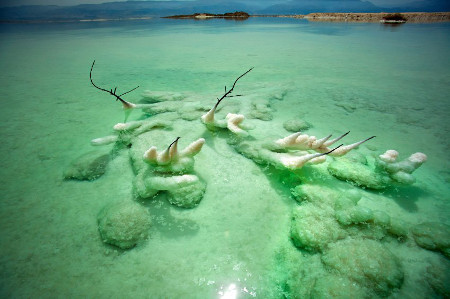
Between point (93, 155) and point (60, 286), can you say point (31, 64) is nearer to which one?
point (93, 155)

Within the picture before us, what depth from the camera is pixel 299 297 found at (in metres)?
1.22

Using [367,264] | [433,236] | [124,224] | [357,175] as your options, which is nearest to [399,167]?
[357,175]

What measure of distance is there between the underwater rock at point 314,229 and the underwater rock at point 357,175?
59 cm

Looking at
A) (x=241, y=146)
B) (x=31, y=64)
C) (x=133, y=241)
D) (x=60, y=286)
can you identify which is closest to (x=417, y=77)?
(x=241, y=146)

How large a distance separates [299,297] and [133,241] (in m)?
1.16

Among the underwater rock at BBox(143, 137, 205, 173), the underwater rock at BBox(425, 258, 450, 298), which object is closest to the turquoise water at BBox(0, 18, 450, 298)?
the underwater rock at BBox(425, 258, 450, 298)

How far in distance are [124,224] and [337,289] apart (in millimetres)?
1473

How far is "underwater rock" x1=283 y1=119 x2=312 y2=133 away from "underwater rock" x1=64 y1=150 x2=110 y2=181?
2.37 meters

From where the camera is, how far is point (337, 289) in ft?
3.91

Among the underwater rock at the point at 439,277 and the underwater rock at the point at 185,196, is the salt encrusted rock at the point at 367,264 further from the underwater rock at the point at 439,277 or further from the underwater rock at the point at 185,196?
the underwater rock at the point at 185,196

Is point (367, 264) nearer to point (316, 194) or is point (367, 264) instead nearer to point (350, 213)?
point (350, 213)

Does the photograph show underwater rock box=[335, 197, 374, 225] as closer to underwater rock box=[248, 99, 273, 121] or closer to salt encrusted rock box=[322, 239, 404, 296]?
salt encrusted rock box=[322, 239, 404, 296]

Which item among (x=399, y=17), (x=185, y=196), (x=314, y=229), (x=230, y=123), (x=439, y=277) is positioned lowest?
(x=439, y=277)

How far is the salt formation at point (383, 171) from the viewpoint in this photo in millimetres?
1852
